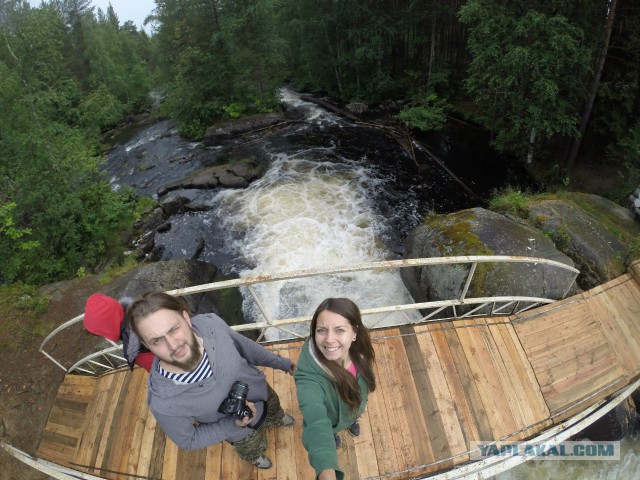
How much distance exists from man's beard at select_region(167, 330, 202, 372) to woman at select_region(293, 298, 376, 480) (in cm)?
76

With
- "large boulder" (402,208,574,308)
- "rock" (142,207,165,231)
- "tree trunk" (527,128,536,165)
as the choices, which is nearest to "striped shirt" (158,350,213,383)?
"large boulder" (402,208,574,308)

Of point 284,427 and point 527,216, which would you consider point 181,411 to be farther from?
point 527,216

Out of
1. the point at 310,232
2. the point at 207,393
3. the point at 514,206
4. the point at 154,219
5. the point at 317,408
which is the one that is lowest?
the point at 310,232

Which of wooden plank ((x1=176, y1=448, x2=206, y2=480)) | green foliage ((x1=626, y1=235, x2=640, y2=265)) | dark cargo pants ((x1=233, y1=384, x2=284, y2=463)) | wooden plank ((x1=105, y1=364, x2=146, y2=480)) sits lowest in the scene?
green foliage ((x1=626, y1=235, x2=640, y2=265))

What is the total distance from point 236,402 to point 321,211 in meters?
11.2

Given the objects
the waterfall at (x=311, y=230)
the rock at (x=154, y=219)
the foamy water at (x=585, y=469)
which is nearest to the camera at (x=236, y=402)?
the foamy water at (x=585, y=469)

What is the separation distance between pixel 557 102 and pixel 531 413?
13.0 metres

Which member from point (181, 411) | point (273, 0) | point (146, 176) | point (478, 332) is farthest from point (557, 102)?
point (146, 176)

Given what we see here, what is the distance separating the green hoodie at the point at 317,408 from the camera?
2457mm

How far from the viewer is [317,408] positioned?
100 inches

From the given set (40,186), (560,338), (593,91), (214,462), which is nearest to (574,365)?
(560,338)

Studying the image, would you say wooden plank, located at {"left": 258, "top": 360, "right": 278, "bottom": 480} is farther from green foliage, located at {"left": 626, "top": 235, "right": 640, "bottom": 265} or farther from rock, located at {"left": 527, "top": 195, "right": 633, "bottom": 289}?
green foliage, located at {"left": 626, "top": 235, "right": 640, "bottom": 265}

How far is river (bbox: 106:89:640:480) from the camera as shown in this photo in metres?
9.89

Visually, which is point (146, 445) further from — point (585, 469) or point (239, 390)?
point (585, 469)
